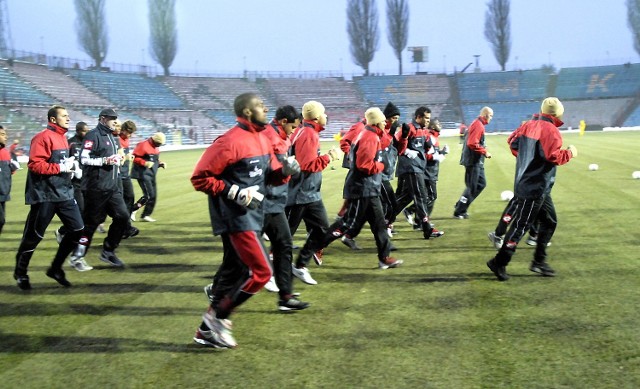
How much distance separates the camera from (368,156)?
24.7 ft

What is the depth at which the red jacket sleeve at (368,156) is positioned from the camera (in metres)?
7.54

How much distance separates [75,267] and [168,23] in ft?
248

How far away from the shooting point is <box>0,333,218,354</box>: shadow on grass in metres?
5.20

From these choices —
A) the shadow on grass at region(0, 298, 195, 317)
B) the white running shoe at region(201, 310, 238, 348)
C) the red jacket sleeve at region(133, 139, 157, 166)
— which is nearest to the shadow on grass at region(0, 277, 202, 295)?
the shadow on grass at region(0, 298, 195, 317)

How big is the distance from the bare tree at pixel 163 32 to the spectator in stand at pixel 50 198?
7277 cm

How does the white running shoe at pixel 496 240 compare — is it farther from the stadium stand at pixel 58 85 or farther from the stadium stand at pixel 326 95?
the stadium stand at pixel 58 85

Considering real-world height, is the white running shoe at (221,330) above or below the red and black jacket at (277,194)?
below

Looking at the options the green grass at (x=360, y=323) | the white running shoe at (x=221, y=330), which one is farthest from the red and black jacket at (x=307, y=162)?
the white running shoe at (x=221, y=330)

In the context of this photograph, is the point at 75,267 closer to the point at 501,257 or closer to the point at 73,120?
the point at 501,257

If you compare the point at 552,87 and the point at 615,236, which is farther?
the point at 552,87

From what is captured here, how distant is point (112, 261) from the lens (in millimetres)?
8602

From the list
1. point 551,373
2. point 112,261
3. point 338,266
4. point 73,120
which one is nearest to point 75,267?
point 112,261

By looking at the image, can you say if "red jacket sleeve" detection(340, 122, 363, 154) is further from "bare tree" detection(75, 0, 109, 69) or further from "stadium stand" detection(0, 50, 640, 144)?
"bare tree" detection(75, 0, 109, 69)

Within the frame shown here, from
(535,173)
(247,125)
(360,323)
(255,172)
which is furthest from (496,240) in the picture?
(247,125)
